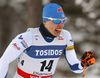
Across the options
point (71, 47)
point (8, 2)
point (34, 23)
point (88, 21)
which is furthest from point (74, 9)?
point (71, 47)

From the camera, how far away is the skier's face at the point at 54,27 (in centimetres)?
309

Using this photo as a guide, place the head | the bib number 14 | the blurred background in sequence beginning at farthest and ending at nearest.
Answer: the blurred background
the bib number 14
the head

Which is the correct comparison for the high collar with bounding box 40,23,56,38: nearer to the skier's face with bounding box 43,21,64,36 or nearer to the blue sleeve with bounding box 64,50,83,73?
the skier's face with bounding box 43,21,64,36

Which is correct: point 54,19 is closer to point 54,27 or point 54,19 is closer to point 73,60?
point 54,27

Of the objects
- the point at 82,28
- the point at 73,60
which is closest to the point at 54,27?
the point at 73,60

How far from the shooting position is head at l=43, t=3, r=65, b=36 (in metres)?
3.07

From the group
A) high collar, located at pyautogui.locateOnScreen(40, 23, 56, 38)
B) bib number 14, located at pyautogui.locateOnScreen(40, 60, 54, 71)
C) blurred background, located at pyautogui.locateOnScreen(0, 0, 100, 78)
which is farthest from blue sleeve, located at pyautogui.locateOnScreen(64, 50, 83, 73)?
blurred background, located at pyautogui.locateOnScreen(0, 0, 100, 78)

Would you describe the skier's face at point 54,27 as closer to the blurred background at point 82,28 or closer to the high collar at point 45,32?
the high collar at point 45,32

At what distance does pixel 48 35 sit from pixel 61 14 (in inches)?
14.0

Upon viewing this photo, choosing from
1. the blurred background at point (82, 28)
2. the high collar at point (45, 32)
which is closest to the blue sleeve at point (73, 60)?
the high collar at point (45, 32)

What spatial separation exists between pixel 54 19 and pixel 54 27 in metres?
0.11

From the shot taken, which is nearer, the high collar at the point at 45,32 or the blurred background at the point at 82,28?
the high collar at the point at 45,32

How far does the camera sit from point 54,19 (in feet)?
10.1

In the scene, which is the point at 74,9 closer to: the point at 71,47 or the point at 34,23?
the point at 34,23
